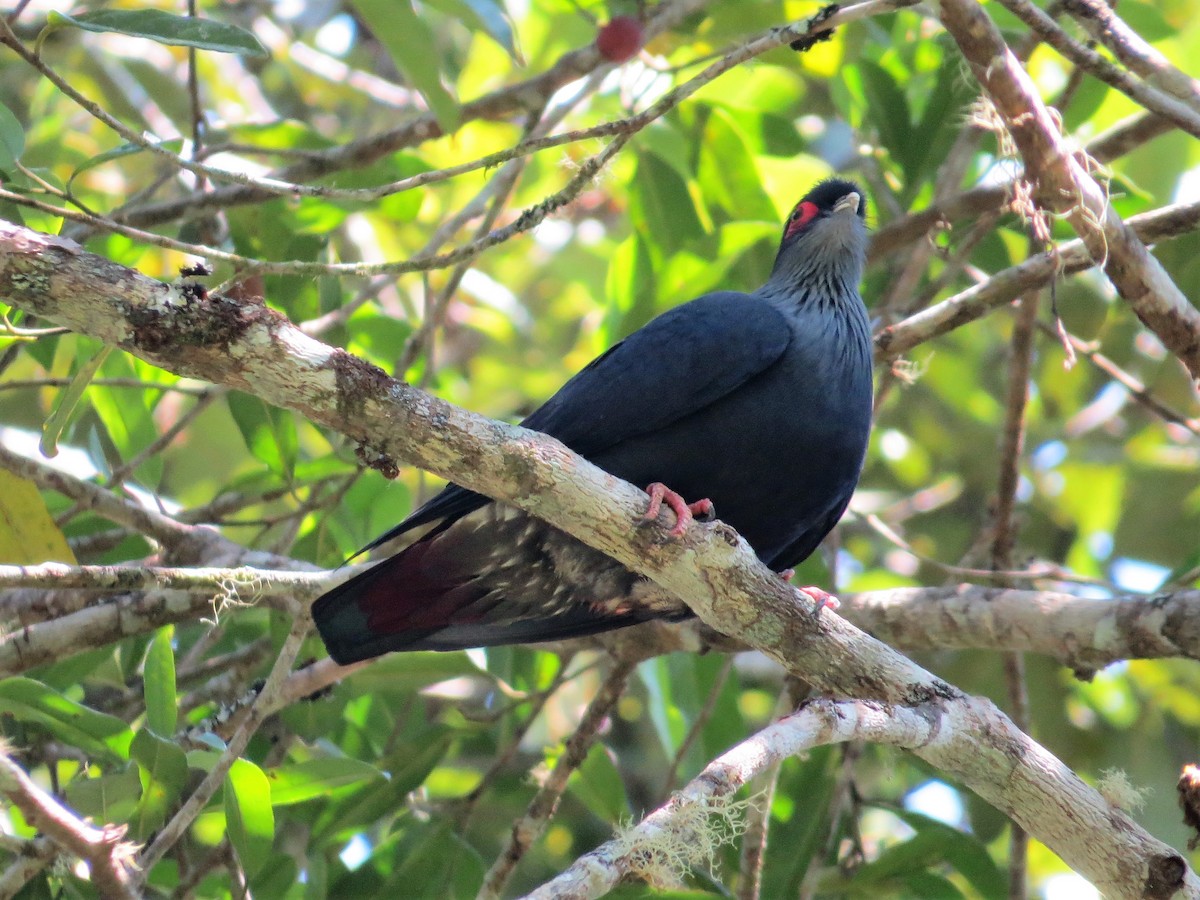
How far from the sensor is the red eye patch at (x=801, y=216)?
13.7ft

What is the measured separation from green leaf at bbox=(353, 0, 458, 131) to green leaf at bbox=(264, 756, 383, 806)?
176 cm

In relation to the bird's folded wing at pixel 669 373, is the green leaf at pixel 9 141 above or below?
below

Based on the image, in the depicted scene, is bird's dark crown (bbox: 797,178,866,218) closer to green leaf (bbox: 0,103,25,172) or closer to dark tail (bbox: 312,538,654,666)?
dark tail (bbox: 312,538,654,666)

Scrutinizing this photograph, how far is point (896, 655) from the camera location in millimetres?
2580

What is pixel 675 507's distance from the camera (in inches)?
108

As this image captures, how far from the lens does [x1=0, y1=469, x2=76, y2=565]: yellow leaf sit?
321cm

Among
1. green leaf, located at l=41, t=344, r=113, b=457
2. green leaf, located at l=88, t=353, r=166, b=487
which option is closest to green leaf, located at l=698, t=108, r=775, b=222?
green leaf, located at l=88, t=353, r=166, b=487

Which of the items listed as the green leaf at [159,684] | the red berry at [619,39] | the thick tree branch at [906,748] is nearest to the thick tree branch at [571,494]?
the thick tree branch at [906,748]

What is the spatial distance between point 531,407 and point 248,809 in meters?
2.43

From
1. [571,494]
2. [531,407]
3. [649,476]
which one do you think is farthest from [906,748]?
[531,407]

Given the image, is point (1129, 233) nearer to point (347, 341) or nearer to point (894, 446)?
point (347, 341)

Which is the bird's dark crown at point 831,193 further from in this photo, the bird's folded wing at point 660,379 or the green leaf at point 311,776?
the green leaf at point 311,776

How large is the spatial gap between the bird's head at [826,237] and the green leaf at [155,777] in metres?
2.23

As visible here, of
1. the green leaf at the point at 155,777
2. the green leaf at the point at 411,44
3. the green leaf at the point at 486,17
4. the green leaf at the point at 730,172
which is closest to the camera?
the green leaf at the point at 155,777
